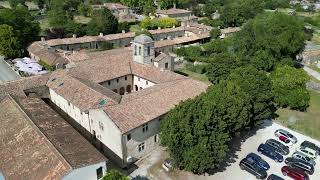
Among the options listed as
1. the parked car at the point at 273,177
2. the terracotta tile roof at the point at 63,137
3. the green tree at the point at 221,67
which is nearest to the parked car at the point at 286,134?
the parked car at the point at 273,177

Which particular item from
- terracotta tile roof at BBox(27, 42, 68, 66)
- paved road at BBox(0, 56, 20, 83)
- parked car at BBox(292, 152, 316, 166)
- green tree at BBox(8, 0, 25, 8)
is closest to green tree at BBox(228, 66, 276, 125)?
parked car at BBox(292, 152, 316, 166)

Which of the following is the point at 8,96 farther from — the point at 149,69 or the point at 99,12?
the point at 99,12

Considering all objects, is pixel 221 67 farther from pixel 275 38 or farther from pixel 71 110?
pixel 71 110

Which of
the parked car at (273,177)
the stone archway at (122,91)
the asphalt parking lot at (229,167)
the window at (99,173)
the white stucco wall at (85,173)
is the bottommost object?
the asphalt parking lot at (229,167)

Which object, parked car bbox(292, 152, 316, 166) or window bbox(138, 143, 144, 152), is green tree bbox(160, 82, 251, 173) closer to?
window bbox(138, 143, 144, 152)

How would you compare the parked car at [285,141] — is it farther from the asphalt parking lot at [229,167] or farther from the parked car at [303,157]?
the parked car at [303,157]

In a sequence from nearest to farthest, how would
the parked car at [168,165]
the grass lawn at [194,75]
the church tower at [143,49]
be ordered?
the parked car at [168,165]
the church tower at [143,49]
the grass lawn at [194,75]

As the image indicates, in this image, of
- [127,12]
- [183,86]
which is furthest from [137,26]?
[183,86]
